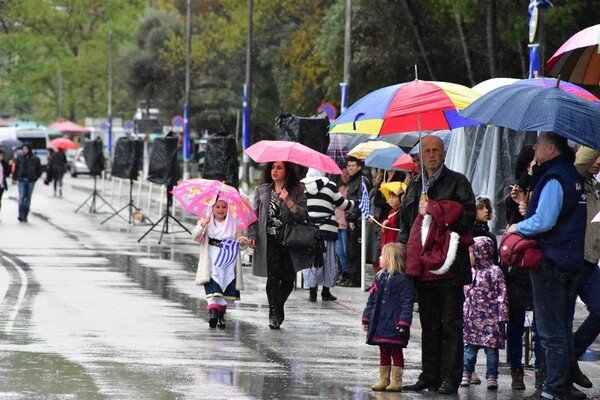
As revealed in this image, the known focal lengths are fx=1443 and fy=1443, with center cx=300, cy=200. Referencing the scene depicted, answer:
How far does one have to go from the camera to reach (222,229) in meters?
14.6

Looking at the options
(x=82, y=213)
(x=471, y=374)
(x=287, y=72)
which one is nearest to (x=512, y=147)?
(x=471, y=374)

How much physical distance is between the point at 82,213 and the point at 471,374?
27215 millimetres

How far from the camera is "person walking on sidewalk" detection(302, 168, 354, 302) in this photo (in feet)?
55.8

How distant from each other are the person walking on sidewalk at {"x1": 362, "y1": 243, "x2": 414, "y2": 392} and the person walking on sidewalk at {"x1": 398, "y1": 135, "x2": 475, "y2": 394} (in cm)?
11

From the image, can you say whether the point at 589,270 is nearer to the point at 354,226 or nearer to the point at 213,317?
the point at 213,317

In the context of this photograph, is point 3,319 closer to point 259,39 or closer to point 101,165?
point 101,165

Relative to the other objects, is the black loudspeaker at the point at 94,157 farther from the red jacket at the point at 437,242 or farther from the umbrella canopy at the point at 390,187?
the red jacket at the point at 437,242

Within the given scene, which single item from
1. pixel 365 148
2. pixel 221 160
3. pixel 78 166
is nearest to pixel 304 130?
pixel 365 148

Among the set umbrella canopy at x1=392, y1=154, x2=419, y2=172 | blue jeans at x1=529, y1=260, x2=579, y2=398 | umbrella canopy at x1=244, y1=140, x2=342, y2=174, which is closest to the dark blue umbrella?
blue jeans at x1=529, y1=260, x2=579, y2=398

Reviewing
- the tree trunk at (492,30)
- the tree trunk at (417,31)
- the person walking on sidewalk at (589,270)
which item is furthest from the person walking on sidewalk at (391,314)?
the tree trunk at (417,31)

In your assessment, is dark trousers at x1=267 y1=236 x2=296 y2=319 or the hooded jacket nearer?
the hooded jacket

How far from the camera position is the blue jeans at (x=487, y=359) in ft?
36.1

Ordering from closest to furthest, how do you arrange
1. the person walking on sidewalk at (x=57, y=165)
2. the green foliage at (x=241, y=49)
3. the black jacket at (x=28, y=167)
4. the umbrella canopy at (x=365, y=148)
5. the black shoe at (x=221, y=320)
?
the black shoe at (x=221, y=320)
the umbrella canopy at (x=365, y=148)
the black jacket at (x=28, y=167)
the green foliage at (x=241, y=49)
the person walking on sidewalk at (x=57, y=165)

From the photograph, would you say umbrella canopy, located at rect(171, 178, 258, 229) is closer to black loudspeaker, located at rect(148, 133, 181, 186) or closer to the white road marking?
the white road marking
